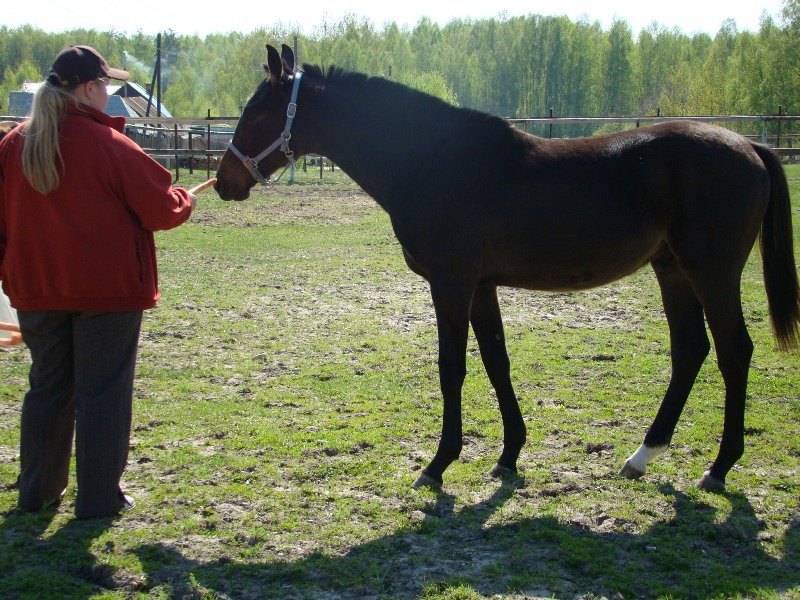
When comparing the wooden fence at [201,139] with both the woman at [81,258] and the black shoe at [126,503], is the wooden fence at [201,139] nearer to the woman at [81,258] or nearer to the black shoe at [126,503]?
the woman at [81,258]

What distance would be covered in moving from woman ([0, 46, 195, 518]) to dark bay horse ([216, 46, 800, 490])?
1149 millimetres

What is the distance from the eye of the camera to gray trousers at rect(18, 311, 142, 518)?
3.64 metres

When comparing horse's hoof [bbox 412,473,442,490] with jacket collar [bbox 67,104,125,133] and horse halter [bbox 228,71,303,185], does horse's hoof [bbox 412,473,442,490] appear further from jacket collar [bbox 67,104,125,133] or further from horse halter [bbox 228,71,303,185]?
jacket collar [bbox 67,104,125,133]

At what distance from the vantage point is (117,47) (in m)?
108

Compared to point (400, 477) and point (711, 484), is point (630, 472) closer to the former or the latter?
point (711, 484)

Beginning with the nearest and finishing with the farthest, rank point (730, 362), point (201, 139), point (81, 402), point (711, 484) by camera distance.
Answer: point (81, 402), point (711, 484), point (730, 362), point (201, 139)

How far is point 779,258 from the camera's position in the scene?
454 cm

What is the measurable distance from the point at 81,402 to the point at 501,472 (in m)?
2.27

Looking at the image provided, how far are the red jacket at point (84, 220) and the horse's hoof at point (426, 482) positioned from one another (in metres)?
1.72

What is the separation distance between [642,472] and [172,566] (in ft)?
8.39

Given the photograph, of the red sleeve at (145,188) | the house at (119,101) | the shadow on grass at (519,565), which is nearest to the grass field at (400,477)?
the shadow on grass at (519,565)

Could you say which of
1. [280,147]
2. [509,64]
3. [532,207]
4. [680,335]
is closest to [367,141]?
[280,147]

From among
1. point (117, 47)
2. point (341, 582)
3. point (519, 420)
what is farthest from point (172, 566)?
point (117, 47)

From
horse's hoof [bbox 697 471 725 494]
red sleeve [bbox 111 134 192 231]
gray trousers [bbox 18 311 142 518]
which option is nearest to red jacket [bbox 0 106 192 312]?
red sleeve [bbox 111 134 192 231]
